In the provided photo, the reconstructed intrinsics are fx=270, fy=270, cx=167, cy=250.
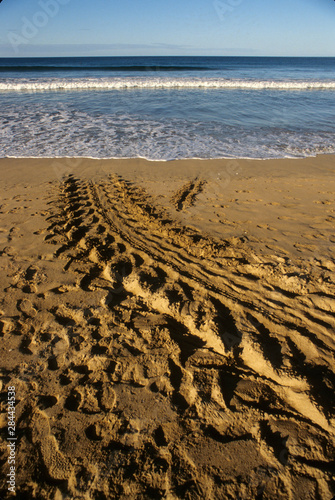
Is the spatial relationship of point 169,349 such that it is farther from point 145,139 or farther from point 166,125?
point 166,125

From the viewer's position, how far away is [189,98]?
49.2ft

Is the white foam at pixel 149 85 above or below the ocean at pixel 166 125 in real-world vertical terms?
above

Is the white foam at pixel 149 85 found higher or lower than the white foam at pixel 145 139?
higher

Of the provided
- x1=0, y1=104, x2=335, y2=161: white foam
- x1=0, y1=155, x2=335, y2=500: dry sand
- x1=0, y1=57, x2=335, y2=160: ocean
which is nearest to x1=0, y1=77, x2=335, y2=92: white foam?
x1=0, y1=57, x2=335, y2=160: ocean

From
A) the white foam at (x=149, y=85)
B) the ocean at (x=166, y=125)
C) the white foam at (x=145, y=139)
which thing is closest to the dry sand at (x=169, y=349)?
the white foam at (x=145, y=139)

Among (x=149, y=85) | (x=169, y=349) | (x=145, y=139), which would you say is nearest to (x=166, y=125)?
(x=145, y=139)

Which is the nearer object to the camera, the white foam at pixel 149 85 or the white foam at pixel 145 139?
the white foam at pixel 145 139

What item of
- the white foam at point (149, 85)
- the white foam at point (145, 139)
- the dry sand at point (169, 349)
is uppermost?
the white foam at point (149, 85)

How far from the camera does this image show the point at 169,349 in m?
2.38

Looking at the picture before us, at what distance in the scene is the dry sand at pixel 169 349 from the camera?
1680mm

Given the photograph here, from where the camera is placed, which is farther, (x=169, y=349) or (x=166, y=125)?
(x=166, y=125)

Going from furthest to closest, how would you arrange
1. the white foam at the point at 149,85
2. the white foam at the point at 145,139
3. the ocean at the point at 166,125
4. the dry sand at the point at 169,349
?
the white foam at the point at 149,85, the ocean at the point at 166,125, the white foam at the point at 145,139, the dry sand at the point at 169,349

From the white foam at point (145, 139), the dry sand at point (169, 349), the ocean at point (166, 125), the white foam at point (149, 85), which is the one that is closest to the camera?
the dry sand at point (169, 349)

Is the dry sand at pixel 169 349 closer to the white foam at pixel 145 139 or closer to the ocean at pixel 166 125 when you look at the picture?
the white foam at pixel 145 139
